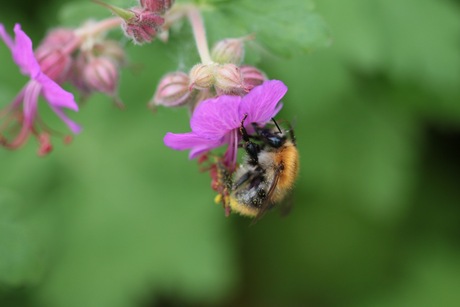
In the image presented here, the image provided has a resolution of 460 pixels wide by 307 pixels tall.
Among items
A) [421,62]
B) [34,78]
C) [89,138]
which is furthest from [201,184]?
[34,78]

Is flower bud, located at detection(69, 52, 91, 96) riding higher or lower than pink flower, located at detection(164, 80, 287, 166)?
lower

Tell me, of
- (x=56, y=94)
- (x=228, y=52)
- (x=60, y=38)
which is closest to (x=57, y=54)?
(x=60, y=38)

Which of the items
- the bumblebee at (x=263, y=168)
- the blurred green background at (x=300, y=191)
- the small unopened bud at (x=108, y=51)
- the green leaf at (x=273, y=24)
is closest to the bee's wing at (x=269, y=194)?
the bumblebee at (x=263, y=168)

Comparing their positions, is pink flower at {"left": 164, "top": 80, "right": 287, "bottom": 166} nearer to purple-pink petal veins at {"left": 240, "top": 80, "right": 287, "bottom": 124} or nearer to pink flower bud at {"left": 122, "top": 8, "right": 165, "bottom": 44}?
purple-pink petal veins at {"left": 240, "top": 80, "right": 287, "bottom": 124}

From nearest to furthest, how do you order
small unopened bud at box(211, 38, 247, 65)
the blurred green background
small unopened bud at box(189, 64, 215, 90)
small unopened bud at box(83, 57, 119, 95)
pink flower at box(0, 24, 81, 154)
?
small unopened bud at box(189, 64, 215, 90), pink flower at box(0, 24, 81, 154), small unopened bud at box(211, 38, 247, 65), small unopened bud at box(83, 57, 119, 95), the blurred green background

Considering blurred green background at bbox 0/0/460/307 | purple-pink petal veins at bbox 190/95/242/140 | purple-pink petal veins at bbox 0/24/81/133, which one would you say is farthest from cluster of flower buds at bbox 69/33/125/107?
blurred green background at bbox 0/0/460/307

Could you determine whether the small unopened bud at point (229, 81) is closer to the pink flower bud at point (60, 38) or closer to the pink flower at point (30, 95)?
the pink flower at point (30, 95)
